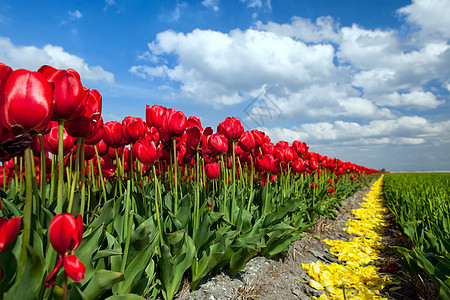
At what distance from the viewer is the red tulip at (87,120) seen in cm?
132

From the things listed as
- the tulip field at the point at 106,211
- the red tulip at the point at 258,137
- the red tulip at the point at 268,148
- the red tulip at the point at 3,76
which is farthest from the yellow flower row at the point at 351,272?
the red tulip at the point at 3,76

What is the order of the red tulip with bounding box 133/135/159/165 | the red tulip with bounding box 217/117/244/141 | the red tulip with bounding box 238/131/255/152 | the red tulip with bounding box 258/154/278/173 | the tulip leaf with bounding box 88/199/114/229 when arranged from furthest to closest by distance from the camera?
the red tulip with bounding box 258/154/278/173, the red tulip with bounding box 238/131/255/152, the red tulip with bounding box 217/117/244/141, the red tulip with bounding box 133/135/159/165, the tulip leaf with bounding box 88/199/114/229

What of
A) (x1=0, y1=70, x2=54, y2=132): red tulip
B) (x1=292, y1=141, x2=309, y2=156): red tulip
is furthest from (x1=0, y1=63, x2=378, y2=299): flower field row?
(x1=292, y1=141, x2=309, y2=156): red tulip

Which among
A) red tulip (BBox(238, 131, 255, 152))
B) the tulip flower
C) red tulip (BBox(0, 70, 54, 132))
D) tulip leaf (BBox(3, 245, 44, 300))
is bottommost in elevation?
tulip leaf (BBox(3, 245, 44, 300))

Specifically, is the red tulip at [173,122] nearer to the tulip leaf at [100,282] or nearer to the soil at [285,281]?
the tulip leaf at [100,282]

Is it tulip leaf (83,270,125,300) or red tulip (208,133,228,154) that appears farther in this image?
red tulip (208,133,228,154)

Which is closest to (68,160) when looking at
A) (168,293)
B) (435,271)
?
(168,293)

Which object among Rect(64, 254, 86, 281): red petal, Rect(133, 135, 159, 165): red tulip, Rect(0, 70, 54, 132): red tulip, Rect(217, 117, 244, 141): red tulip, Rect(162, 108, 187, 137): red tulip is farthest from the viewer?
Rect(217, 117, 244, 141): red tulip

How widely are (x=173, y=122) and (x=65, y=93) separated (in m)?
1.02

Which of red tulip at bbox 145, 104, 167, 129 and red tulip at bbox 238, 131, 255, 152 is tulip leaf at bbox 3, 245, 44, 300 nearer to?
red tulip at bbox 145, 104, 167, 129

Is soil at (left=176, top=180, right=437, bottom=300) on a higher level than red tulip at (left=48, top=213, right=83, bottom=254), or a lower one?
lower

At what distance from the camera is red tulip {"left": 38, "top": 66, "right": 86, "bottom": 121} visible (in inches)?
42.8

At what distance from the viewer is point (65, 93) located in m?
1.09

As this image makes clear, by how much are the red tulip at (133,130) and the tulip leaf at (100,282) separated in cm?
94
